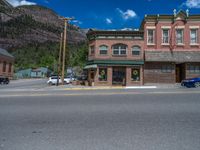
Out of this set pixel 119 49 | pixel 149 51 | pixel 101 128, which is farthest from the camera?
pixel 119 49

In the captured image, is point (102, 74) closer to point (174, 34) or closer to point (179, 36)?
point (174, 34)

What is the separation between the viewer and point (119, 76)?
Result: 104ft

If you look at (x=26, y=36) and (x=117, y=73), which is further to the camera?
(x=26, y=36)

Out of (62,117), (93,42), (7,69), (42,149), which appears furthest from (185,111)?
(7,69)

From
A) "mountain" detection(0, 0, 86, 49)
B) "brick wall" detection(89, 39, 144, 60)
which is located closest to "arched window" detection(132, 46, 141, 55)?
"brick wall" detection(89, 39, 144, 60)

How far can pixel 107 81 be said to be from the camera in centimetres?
3147

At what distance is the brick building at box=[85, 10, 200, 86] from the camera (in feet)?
101

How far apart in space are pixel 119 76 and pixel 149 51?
5304 millimetres

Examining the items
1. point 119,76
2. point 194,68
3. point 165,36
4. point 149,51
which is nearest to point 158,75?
point 149,51

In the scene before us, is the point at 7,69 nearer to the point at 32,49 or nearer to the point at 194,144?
the point at 194,144

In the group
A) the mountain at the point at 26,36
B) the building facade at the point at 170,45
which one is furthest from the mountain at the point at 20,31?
the building facade at the point at 170,45

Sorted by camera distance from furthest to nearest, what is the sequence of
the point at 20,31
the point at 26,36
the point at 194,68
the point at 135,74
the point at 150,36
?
the point at 26,36 → the point at 20,31 → the point at 150,36 → the point at 135,74 → the point at 194,68

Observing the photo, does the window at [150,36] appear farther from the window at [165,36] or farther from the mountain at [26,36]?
the mountain at [26,36]

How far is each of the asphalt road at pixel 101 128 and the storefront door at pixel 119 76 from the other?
21777 mm
